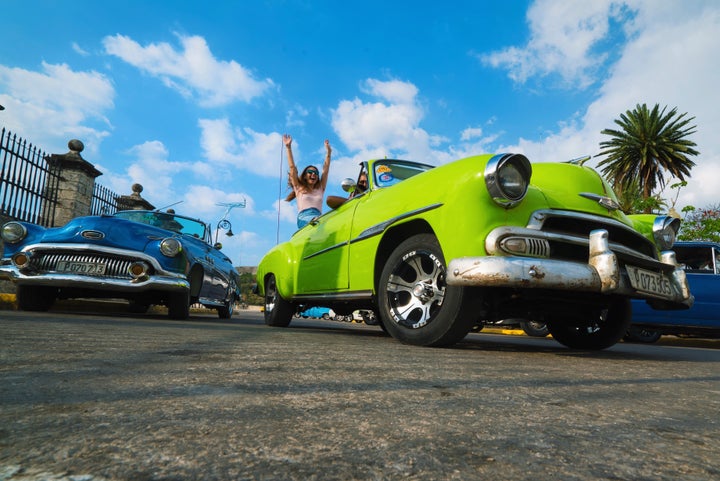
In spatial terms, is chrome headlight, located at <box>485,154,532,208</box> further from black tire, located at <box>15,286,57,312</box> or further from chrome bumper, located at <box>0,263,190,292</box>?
black tire, located at <box>15,286,57,312</box>

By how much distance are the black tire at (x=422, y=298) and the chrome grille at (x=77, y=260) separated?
119 inches

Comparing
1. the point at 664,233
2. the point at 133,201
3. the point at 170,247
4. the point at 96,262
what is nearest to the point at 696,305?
the point at 664,233

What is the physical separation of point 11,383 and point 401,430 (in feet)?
3.14

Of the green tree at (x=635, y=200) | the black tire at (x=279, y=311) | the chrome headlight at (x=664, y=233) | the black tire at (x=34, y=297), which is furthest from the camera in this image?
the green tree at (x=635, y=200)

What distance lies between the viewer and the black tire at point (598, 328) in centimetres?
340

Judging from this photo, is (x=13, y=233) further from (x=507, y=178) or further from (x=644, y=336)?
(x=644, y=336)

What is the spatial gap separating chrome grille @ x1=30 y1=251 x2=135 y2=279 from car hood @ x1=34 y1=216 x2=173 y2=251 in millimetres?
143

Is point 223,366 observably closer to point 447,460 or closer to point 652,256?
point 447,460

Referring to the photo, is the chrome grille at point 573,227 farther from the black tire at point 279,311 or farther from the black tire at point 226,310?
the black tire at point 226,310

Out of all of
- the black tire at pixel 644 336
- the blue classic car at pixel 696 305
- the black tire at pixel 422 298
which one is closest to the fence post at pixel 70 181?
the black tire at pixel 422 298

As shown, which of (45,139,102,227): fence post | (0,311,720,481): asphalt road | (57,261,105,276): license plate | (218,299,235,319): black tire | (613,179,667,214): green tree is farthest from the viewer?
(613,179,667,214): green tree

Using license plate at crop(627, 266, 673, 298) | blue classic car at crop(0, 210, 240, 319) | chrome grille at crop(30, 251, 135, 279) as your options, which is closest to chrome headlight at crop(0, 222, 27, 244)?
blue classic car at crop(0, 210, 240, 319)

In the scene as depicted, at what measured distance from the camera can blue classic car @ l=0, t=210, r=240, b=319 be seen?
4562 millimetres

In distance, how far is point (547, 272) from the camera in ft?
7.75
